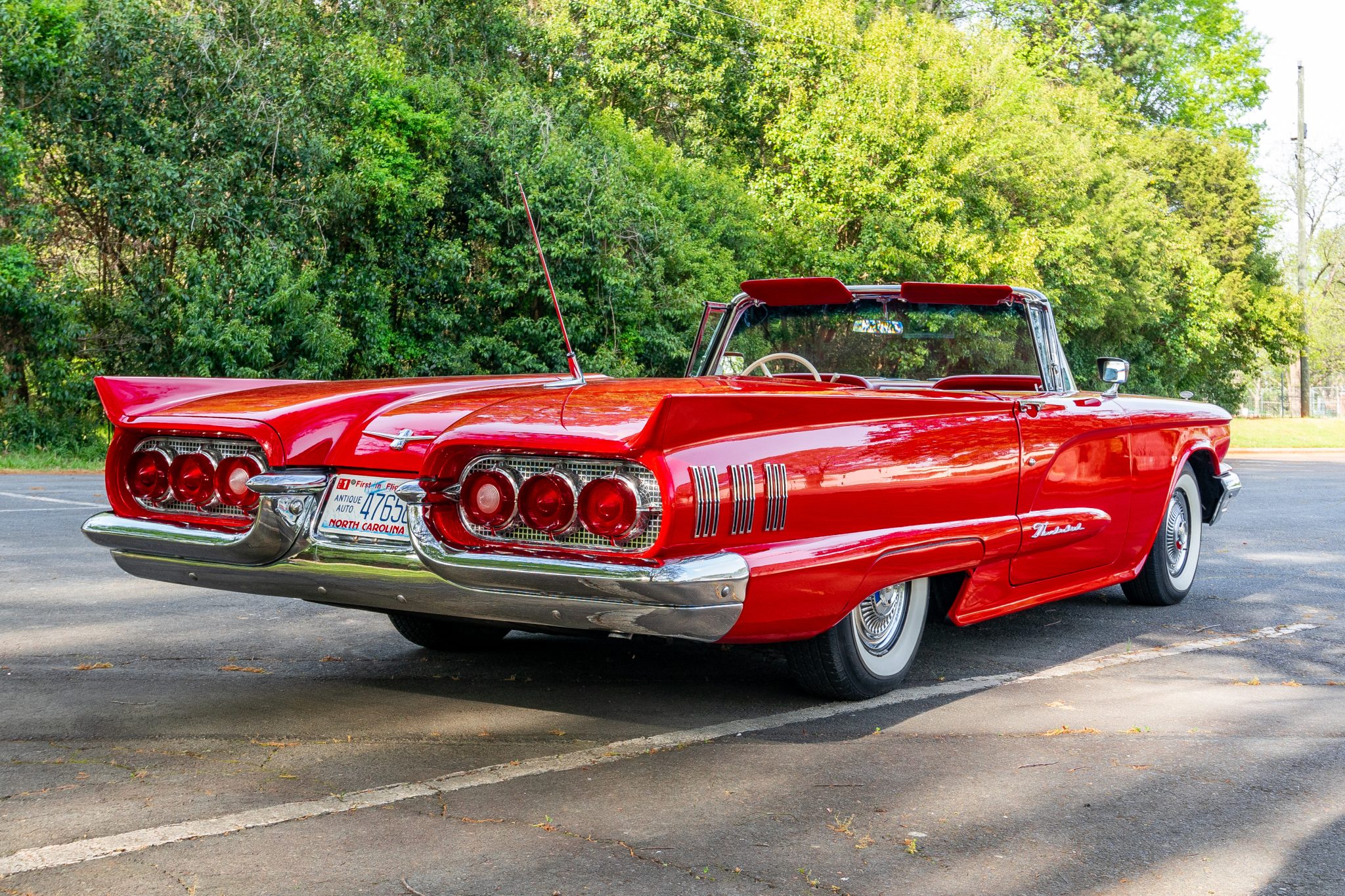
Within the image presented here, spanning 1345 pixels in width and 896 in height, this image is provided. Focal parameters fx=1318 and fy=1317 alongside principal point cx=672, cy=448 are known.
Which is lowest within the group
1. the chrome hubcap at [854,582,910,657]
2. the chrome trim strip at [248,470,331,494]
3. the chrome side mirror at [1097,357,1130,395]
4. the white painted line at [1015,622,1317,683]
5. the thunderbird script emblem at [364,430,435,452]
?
the white painted line at [1015,622,1317,683]

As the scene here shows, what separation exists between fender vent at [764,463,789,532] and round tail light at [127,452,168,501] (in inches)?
80.6

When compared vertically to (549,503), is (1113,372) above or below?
above

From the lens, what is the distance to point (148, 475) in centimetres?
446

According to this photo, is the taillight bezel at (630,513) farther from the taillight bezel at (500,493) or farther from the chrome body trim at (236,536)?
the chrome body trim at (236,536)

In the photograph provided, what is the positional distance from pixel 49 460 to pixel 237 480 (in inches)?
664

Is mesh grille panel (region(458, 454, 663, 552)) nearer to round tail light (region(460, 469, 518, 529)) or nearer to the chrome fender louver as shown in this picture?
round tail light (region(460, 469, 518, 529))

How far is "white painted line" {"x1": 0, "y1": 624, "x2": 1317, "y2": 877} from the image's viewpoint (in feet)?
10.1

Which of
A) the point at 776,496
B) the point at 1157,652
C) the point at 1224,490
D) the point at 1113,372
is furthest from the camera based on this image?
the point at 1224,490

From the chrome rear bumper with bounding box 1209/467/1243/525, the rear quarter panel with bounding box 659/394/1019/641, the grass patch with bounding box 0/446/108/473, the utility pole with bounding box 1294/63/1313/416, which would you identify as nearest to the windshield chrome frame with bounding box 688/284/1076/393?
the rear quarter panel with bounding box 659/394/1019/641

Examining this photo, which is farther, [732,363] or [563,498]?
[732,363]

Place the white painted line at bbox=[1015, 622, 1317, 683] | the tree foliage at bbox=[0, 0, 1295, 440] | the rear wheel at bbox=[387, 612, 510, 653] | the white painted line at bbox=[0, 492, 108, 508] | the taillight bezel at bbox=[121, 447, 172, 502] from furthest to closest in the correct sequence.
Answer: the tree foliage at bbox=[0, 0, 1295, 440] → the white painted line at bbox=[0, 492, 108, 508] → the rear wheel at bbox=[387, 612, 510, 653] → the white painted line at bbox=[1015, 622, 1317, 683] → the taillight bezel at bbox=[121, 447, 172, 502]

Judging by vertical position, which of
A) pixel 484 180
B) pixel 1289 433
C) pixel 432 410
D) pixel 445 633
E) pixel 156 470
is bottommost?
pixel 1289 433

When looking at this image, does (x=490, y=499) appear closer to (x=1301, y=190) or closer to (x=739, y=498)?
(x=739, y=498)

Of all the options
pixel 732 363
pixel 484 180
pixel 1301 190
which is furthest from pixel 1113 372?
pixel 1301 190
